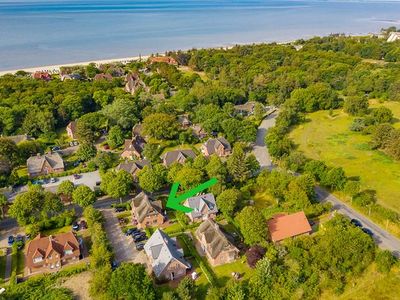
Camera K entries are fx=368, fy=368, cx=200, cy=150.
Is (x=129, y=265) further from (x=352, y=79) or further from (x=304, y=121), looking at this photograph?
(x=352, y=79)

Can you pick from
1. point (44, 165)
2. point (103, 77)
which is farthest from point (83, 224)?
point (103, 77)

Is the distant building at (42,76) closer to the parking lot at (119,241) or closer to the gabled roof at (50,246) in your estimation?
the parking lot at (119,241)

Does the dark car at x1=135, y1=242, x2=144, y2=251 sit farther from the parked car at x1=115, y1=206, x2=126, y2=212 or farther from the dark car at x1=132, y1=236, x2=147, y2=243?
the parked car at x1=115, y1=206, x2=126, y2=212

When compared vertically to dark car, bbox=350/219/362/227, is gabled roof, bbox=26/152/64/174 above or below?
above

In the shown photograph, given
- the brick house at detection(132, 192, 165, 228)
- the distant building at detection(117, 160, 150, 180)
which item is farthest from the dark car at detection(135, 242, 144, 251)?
the distant building at detection(117, 160, 150, 180)

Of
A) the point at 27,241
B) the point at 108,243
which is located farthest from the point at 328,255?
the point at 27,241

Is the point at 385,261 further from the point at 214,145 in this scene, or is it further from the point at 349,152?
the point at 214,145
